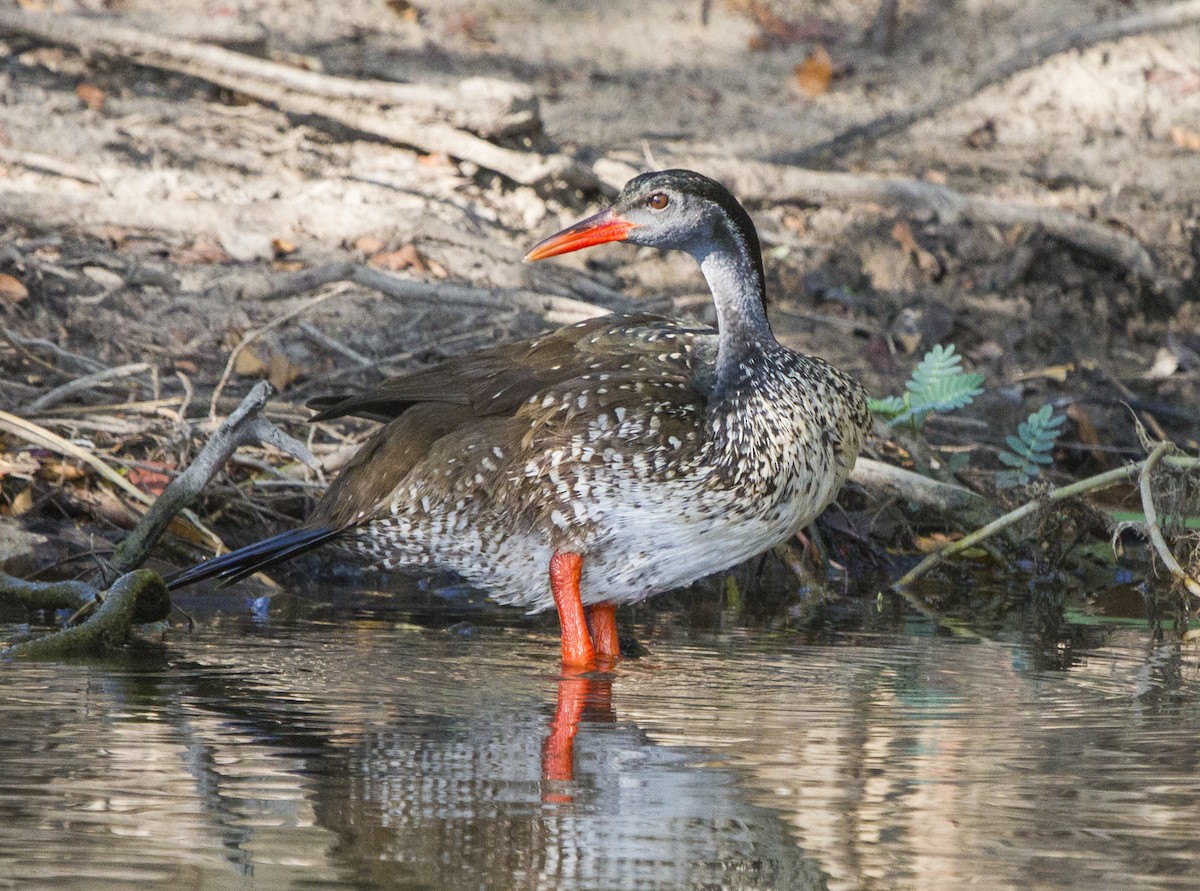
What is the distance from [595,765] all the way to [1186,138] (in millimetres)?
7854

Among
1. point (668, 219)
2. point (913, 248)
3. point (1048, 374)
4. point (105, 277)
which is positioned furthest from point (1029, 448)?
point (105, 277)

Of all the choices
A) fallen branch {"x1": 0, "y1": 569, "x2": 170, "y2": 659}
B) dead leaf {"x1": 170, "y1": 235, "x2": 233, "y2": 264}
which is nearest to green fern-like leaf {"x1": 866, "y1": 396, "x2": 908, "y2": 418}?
fallen branch {"x1": 0, "y1": 569, "x2": 170, "y2": 659}

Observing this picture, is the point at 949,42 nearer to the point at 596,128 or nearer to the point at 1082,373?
the point at 596,128

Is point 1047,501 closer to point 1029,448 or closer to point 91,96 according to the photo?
point 1029,448

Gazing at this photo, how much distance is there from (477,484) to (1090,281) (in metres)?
4.69

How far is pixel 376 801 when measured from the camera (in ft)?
10.4

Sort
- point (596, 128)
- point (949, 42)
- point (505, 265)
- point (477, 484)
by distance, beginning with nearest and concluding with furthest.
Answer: point (477, 484) → point (505, 265) → point (596, 128) → point (949, 42)

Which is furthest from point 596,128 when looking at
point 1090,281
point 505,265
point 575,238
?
point 575,238

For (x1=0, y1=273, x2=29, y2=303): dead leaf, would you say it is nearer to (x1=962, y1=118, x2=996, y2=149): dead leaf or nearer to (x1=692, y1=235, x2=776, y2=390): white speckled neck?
(x1=692, y1=235, x2=776, y2=390): white speckled neck

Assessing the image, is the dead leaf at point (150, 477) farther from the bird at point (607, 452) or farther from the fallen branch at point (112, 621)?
the fallen branch at point (112, 621)

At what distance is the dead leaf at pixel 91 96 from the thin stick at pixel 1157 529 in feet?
17.2

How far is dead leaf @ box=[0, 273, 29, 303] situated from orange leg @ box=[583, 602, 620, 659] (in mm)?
2956

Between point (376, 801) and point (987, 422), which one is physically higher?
point (987, 422)

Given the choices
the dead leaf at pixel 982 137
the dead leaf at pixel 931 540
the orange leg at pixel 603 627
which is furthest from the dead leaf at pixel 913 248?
the orange leg at pixel 603 627
